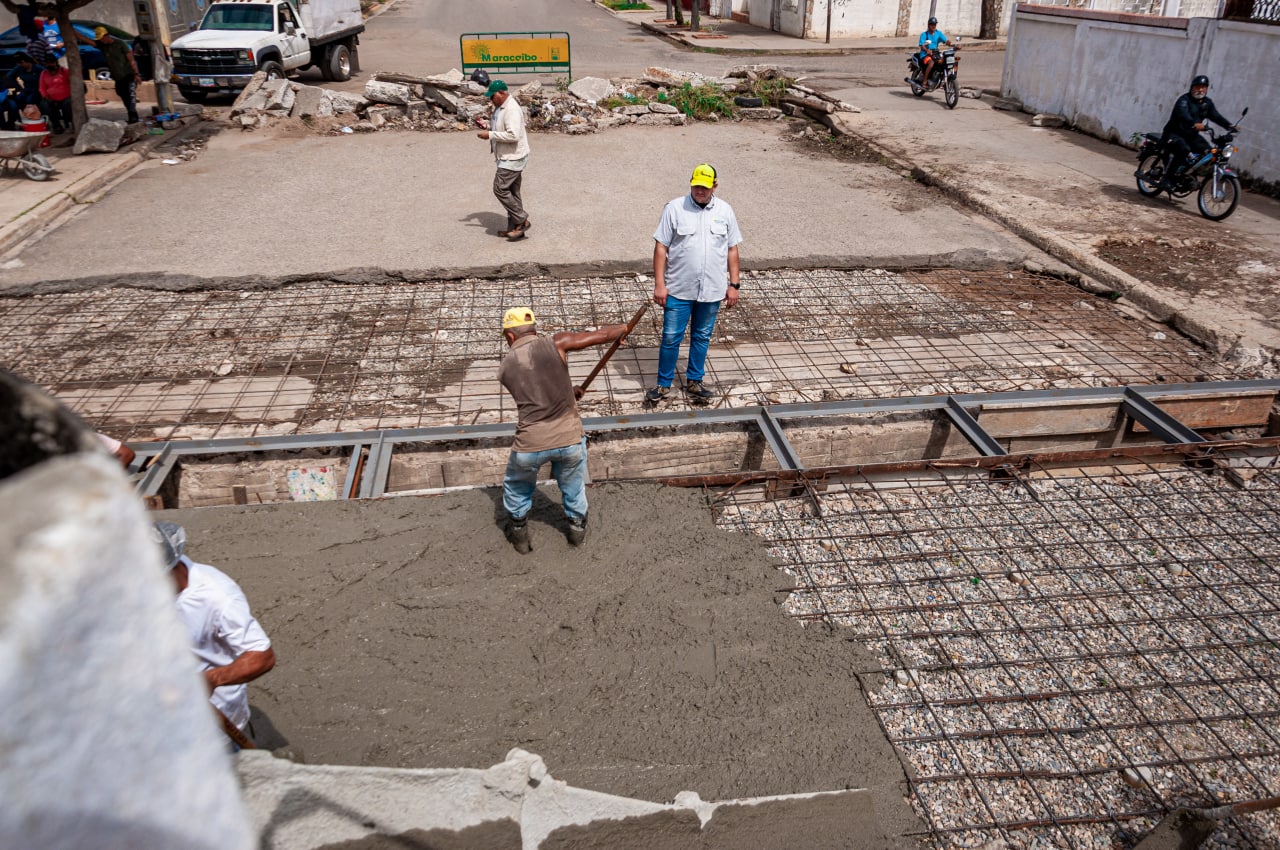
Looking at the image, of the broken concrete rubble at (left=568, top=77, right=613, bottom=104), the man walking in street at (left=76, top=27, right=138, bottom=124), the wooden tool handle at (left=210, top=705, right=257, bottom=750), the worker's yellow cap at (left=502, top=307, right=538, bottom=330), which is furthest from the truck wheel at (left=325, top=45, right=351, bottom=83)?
the wooden tool handle at (left=210, top=705, right=257, bottom=750)

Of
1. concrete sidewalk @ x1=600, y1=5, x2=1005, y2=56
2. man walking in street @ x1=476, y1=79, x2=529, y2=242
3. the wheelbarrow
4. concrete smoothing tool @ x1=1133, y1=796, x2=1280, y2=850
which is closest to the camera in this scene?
concrete smoothing tool @ x1=1133, y1=796, x2=1280, y2=850

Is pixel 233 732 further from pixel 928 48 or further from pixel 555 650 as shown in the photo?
pixel 928 48

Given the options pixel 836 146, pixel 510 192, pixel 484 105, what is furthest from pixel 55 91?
pixel 836 146

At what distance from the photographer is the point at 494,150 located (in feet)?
32.5

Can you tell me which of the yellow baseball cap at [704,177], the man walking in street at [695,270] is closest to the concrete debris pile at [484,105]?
the man walking in street at [695,270]

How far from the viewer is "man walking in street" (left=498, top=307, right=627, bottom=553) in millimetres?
4383

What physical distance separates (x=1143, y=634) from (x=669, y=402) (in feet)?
11.9

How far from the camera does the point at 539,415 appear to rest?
174 inches

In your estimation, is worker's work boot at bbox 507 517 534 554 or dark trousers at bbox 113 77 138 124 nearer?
worker's work boot at bbox 507 517 534 554

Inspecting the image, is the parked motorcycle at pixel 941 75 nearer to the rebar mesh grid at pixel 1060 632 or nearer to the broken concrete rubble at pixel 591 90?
the broken concrete rubble at pixel 591 90

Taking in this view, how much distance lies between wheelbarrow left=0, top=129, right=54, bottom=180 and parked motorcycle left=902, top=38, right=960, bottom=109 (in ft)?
56.7

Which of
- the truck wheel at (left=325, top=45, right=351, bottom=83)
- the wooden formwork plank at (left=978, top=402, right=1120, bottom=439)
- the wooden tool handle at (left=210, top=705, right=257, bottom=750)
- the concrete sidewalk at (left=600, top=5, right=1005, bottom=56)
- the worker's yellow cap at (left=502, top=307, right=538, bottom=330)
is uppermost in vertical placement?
the concrete sidewalk at (left=600, top=5, right=1005, bottom=56)

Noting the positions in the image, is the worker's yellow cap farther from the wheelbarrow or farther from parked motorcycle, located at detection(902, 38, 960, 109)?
parked motorcycle, located at detection(902, 38, 960, 109)

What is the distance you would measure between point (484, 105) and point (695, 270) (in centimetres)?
1282
